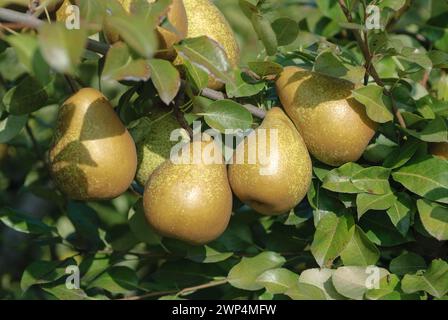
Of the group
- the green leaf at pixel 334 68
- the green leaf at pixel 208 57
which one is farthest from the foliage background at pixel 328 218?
the green leaf at pixel 208 57

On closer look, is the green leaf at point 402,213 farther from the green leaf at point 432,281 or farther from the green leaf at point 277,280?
the green leaf at point 277,280

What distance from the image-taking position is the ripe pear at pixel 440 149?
119 centimetres

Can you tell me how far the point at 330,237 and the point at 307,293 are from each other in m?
0.10

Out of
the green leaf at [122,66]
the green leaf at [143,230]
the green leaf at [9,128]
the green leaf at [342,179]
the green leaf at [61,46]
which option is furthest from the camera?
the green leaf at [143,230]

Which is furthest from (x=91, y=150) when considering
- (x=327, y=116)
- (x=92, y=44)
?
(x=327, y=116)

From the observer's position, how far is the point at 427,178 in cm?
114

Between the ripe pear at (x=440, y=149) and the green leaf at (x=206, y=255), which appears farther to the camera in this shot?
the green leaf at (x=206, y=255)

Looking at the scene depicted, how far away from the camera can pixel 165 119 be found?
4.02 feet

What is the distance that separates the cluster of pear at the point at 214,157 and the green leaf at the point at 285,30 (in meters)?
0.07

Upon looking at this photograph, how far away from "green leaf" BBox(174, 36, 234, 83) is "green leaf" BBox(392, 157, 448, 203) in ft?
1.12

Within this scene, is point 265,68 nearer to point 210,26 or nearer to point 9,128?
point 210,26
